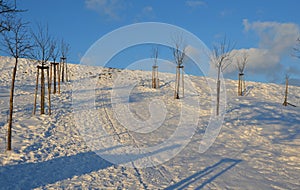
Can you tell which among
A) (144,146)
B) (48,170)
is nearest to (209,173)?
(144,146)

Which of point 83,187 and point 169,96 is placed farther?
point 169,96

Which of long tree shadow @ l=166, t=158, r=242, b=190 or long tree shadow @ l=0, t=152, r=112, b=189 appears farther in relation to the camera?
long tree shadow @ l=166, t=158, r=242, b=190

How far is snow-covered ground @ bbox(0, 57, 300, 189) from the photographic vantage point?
9078mm

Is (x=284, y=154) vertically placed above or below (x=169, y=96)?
below

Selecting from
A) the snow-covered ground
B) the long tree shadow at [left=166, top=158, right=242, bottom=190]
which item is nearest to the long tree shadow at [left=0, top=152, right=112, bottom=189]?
the snow-covered ground

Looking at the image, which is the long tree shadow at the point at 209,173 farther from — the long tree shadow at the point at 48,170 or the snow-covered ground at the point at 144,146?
the long tree shadow at the point at 48,170

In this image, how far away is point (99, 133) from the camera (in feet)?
50.1

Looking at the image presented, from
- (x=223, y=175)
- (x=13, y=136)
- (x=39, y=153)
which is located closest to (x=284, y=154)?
(x=223, y=175)

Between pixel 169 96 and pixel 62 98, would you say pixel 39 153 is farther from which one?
pixel 169 96

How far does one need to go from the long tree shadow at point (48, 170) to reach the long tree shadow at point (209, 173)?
302 centimetres

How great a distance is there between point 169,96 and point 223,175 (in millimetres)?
19985

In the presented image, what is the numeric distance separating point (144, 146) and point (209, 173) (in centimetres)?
417

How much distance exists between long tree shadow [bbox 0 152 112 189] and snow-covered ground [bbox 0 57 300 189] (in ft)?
0.09

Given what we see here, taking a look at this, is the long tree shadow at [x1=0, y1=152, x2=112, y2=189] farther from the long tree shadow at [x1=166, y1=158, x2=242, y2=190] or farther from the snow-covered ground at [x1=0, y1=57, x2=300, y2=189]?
the long tree shadow at [x1=166, y1=158, x2=242, y2=190]
